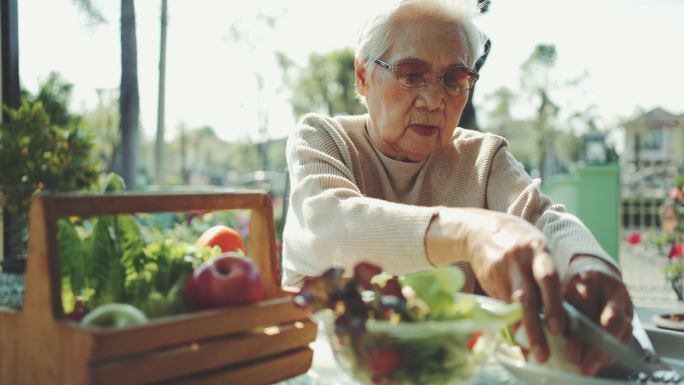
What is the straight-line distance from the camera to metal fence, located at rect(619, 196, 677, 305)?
8930mm

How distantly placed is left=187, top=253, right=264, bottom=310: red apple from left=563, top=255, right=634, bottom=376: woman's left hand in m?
0.50

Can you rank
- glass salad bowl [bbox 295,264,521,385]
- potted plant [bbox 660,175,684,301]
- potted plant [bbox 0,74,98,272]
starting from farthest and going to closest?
potted plant [bbox 660,175,684,301]
potted plant [bbox 0,74,98,272]
glass salad bowl [bbox 295,264,521,385]

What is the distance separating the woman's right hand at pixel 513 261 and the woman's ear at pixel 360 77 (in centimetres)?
97

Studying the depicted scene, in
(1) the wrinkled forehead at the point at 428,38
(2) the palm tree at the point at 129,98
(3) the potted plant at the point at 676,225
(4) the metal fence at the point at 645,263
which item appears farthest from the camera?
(4) the metal fence at the point at 645,263

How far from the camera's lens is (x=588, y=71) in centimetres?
4216

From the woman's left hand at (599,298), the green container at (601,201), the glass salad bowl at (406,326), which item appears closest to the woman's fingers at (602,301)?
the woman's left hand at (599,298)

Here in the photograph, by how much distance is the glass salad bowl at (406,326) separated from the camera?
0.78 metres

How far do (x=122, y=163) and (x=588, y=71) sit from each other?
39937mm

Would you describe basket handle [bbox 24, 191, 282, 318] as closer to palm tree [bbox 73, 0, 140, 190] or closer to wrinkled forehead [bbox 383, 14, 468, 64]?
wrinkled forehead [bbox 383, 14, 468, 64]

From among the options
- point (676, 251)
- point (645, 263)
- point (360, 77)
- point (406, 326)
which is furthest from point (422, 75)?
point (645, 263)

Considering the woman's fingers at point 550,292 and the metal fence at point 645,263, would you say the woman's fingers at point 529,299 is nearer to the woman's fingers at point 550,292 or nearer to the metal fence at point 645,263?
the woman's fingers at point 550,292

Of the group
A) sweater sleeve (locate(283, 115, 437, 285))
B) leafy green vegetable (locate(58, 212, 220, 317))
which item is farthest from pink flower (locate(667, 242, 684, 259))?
leafy green vegetable (locate(58, 212, 220, 317))

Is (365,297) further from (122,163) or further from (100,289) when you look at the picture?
(122,163)

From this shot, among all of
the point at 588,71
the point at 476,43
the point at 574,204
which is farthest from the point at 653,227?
the point at 588,71
